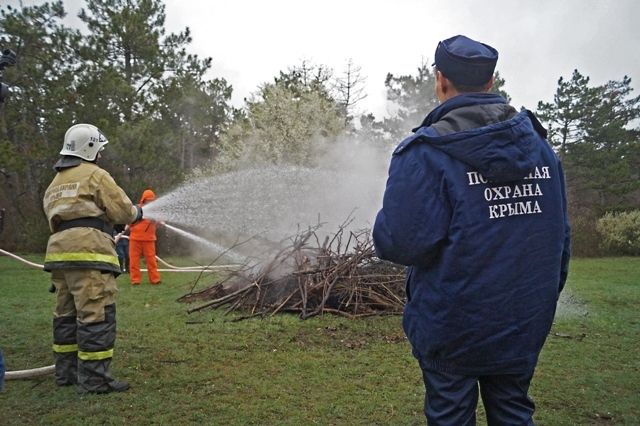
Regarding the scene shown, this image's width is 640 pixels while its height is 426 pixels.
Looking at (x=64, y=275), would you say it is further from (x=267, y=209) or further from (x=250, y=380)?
(x=267, y=209)

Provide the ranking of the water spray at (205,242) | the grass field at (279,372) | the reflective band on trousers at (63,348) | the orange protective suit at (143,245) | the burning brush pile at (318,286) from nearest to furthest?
1. the grass field at (279,372)
2. the reflective band on trousers at (63,348)
3. the burning brush pile at (318,286)
4. the water spray at (205,242)
5. the orange protective suit at (143,245)

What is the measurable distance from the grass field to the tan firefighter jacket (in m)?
1.05

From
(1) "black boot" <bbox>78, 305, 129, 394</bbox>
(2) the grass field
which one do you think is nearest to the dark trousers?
(2) the grass field

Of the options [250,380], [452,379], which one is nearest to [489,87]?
[452,379]

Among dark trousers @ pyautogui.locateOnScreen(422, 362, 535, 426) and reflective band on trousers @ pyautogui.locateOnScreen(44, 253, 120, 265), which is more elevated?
reflective band on trousers @ pyautogui.locateOnScreen(44, 253, 120, 265)

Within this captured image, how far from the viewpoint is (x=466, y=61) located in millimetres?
2137

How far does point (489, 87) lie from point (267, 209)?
565 inches

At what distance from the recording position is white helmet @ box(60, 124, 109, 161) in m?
4.37

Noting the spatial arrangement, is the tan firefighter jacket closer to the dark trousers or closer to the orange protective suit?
the dark trousers

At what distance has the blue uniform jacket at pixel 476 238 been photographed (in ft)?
6.46

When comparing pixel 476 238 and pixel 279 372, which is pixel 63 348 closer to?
pixel 279 372

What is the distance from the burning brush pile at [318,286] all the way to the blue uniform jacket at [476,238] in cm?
487

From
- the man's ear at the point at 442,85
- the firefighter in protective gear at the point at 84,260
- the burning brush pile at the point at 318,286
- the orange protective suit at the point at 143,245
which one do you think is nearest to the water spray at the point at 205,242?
the orange protective suit at the point at 143,245

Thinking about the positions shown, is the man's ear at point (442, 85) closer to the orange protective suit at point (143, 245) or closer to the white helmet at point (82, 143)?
the white helmet at point (82, 143)
